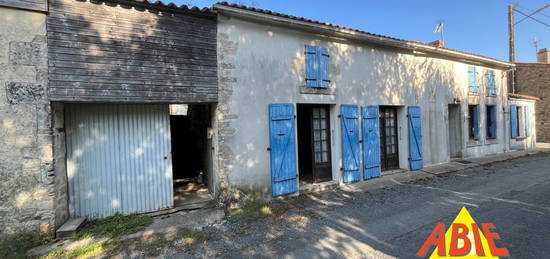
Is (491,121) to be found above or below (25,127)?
below

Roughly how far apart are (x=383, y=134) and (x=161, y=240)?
244 inches

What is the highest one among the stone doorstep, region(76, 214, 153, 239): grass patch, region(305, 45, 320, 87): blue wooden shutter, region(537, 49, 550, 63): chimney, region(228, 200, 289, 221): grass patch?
region(537, 49, 550, 63): chimney

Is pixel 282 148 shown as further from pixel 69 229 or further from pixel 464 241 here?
pixel 69 229

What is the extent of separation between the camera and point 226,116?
461cm

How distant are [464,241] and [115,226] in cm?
484

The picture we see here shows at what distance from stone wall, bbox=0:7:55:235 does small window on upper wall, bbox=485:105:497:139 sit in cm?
1333

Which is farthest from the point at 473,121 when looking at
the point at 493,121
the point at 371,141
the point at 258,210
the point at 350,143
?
the point at 258,210

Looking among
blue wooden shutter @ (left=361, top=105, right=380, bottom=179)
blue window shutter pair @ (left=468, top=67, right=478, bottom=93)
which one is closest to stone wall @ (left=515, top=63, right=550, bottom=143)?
blue window shutter pair @ (left=468, top=67, right=478, bottom=93)

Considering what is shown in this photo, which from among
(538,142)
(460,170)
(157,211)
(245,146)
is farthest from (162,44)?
(538,142)

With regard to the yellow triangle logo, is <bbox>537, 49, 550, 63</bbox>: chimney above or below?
above

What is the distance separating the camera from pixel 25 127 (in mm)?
3367

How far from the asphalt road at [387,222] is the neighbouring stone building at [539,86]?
1126 cm

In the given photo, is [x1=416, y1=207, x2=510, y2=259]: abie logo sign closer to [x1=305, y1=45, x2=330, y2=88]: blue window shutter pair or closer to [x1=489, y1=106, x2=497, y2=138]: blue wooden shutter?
[x1=305, y1=45, x2=330, y2=88]: blue window shutter pair

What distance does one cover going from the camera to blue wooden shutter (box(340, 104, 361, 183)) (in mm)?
5898
